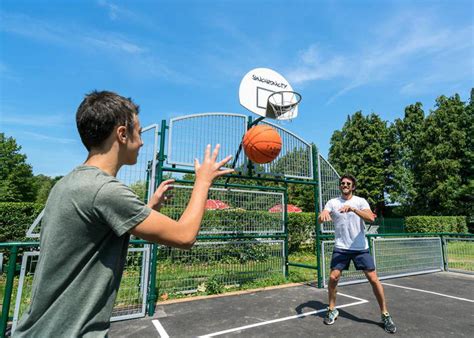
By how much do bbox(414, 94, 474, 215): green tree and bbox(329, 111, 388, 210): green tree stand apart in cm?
347

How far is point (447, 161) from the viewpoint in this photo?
24344mm

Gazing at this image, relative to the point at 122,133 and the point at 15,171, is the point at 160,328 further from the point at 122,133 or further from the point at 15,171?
the point at 15,171

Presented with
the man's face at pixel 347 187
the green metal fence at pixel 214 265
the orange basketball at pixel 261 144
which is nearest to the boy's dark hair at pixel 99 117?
the green metal fence at pixel 214 265

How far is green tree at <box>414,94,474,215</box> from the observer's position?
23703mm

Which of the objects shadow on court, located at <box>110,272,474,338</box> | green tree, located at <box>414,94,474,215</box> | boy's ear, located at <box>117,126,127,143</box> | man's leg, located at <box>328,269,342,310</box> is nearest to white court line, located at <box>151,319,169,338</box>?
shadow on court, located at <box>110,272,474,338</box>

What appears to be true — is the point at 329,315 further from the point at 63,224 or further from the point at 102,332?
the point at 63,224

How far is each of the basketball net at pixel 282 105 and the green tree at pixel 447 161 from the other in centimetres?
2341

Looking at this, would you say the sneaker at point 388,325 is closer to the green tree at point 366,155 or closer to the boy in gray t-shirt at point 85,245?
the boy in gray t-shirt at point 85,245

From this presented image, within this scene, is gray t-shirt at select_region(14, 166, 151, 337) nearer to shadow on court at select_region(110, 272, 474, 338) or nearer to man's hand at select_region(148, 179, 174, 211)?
man's hand at select_region(148, 179, 174, 211)

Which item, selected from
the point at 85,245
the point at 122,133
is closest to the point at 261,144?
the point at 122,133

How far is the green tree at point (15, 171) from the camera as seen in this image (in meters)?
34.3

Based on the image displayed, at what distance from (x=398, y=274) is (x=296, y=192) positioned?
84.0 feet

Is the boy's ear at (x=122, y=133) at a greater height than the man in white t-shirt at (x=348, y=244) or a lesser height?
greater

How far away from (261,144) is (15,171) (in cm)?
4032
